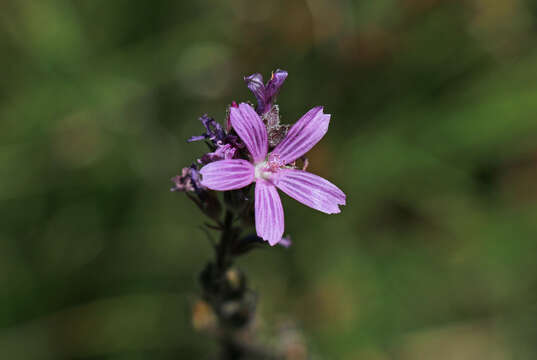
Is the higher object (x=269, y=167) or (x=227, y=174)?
(x=269, y=167)

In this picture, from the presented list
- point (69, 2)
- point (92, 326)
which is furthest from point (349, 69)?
point (92, 326)

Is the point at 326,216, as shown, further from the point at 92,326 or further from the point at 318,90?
the point at 92,326

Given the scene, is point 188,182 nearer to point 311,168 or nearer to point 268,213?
point 268,213

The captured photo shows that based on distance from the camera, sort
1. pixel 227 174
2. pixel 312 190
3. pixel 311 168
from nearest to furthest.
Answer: pixel 227 174, pixel 312 190, pixel 311 168

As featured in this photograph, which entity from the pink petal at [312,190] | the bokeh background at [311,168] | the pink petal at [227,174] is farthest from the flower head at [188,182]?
the bokeh background at [311,168]

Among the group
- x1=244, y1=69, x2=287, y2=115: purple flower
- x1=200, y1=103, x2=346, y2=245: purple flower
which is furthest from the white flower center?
x1=244, y1=69, x2=287, y2=115: purple flower

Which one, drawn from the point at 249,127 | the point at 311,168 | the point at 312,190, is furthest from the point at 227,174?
Answer: the point at 311,168

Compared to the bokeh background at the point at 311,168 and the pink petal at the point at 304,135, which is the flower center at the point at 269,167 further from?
the bokeh background at the point at 311,168
